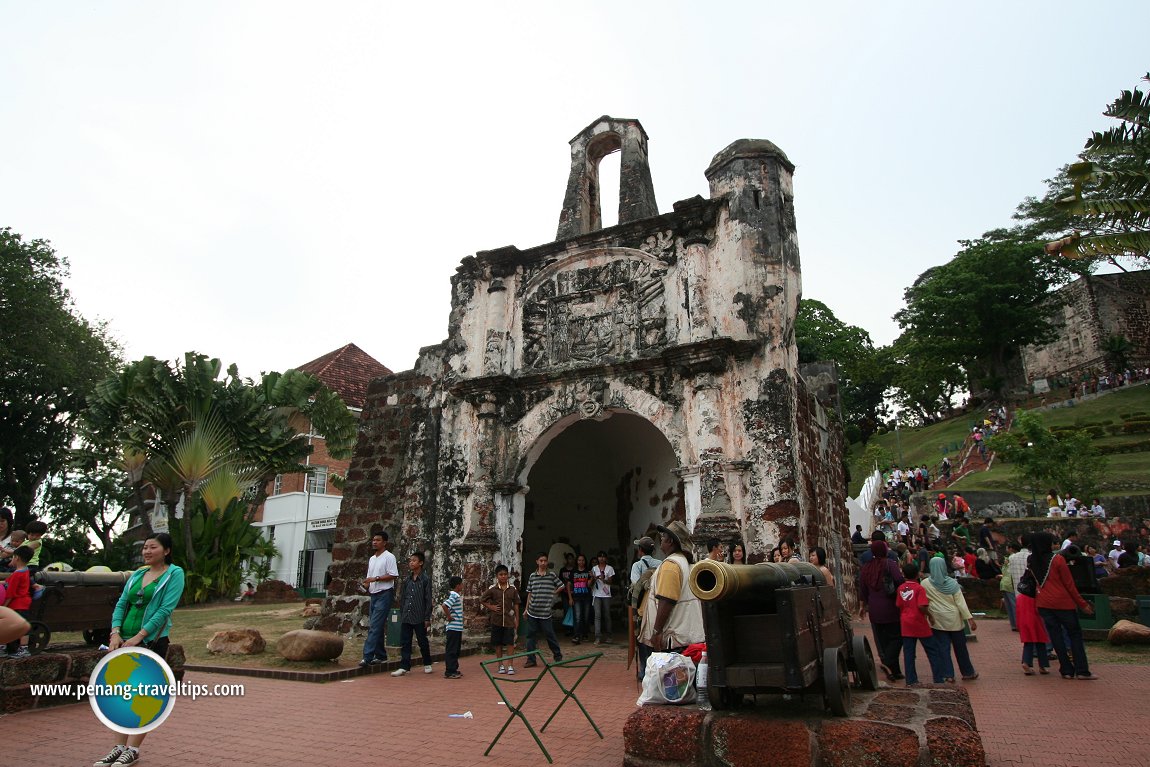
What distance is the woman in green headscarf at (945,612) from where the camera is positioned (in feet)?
21.0

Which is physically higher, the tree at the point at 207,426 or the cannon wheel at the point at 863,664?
the tree at the point at 207,426

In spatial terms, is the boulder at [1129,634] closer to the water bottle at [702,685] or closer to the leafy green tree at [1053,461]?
the water bottle at [702,685]

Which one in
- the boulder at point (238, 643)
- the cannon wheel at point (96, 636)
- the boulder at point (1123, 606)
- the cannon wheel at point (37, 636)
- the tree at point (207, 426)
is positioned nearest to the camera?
the cannon wheel at point (37, 636)

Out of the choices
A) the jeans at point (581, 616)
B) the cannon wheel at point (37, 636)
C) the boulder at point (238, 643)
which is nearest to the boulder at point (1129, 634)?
the jeans at point (581, 616)

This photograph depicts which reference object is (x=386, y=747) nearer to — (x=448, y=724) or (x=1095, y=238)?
(x=448, y=724)

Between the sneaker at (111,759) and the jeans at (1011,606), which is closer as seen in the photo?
the sneaker at (111,759)

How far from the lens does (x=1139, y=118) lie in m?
9.02

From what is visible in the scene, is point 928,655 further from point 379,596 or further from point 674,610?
point 379,596

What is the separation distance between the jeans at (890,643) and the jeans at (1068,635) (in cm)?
151

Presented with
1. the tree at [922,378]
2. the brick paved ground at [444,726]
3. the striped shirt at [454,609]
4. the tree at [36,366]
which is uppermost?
the tree at [922,378]

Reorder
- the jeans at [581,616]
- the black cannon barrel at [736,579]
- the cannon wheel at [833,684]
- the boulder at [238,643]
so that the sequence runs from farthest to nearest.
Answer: the jeans at [581,616] → the boulder at [238,643] → the cannon wheel at [833,684] → the black cannon barrel at [736,579]

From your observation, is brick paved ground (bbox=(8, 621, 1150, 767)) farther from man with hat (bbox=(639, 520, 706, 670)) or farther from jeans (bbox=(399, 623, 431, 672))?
man with hat (bbox=(639, 520, 706, 670))

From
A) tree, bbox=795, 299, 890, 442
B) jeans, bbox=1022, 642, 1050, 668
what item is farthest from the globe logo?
Answer: tree, bbox=795, 299, 890, 442

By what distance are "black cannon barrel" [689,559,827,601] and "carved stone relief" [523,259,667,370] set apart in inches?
250
